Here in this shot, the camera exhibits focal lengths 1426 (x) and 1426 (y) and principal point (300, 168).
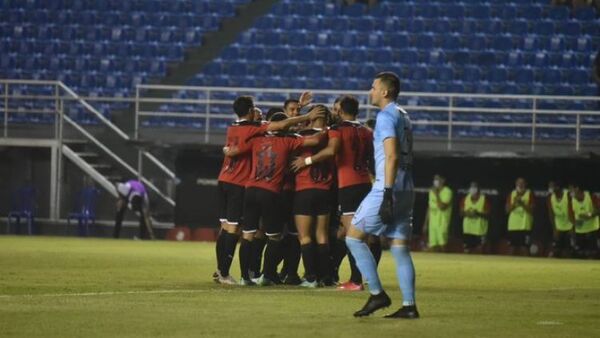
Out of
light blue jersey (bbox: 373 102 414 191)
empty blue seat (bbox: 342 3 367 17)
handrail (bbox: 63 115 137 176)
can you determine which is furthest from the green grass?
empty blue seat (bbox: 342 3 367 17)

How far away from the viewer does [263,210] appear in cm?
1561

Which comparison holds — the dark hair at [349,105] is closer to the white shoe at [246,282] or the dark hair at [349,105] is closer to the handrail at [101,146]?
the white shoe at [246,282]

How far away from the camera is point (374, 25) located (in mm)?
32656

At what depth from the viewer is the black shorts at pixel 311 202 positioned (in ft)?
50.7

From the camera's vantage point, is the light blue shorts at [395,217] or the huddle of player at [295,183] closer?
the light blue shorts at [395,217]

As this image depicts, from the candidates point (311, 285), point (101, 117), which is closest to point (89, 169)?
point (101, 117)

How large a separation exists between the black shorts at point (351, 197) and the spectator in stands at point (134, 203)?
47.5ft

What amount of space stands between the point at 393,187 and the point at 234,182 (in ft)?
16.1

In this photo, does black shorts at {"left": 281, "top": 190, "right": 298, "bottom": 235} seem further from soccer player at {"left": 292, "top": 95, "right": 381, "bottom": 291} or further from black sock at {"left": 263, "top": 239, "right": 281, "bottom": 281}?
soccer player at {"left": 292, "top": 95, "right": 381, "bottom": 291}

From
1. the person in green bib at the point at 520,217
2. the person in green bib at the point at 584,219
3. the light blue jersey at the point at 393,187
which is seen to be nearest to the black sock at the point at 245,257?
the light blue jersey at the point at 393,187

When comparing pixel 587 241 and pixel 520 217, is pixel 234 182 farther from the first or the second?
pixel 587 241

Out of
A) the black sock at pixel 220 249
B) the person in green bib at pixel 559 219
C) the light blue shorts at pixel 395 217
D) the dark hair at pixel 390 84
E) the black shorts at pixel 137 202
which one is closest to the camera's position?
the light blue shorts at pixel 395 217

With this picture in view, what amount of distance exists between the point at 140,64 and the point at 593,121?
34.3 feet

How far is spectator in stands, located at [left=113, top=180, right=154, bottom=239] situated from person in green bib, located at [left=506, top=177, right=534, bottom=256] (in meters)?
7.49
